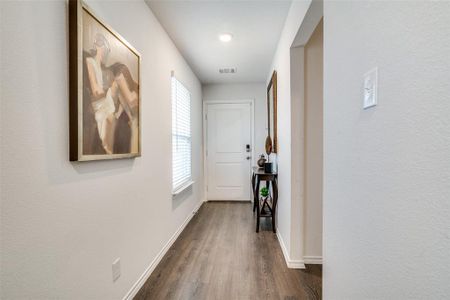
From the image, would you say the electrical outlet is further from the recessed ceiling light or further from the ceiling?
the recessed ceiling light

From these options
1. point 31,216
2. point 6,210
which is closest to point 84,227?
point 31,216

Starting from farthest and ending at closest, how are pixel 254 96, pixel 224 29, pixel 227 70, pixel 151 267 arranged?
1. pixel 254 96
2. pixel 227 70
3. pixel 224 29
4. pixel 151 267

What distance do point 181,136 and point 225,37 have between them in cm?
136

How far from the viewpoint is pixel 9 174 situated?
2.78 ft

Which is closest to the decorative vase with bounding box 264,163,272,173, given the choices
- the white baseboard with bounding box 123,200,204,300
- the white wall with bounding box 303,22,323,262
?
the white wall with bounding box 303,22,323,262

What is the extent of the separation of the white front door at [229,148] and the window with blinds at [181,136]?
3.58 ft

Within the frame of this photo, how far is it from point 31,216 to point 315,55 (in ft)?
7.60

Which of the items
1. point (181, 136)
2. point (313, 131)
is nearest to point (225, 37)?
point (181, 136)

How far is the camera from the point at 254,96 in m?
4.69

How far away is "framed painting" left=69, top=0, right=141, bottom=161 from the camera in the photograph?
1.14 metres

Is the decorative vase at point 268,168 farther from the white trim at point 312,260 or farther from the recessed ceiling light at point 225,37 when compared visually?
the recessed ceiling light at point 225,37

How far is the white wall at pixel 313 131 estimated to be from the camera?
7.13 ft
